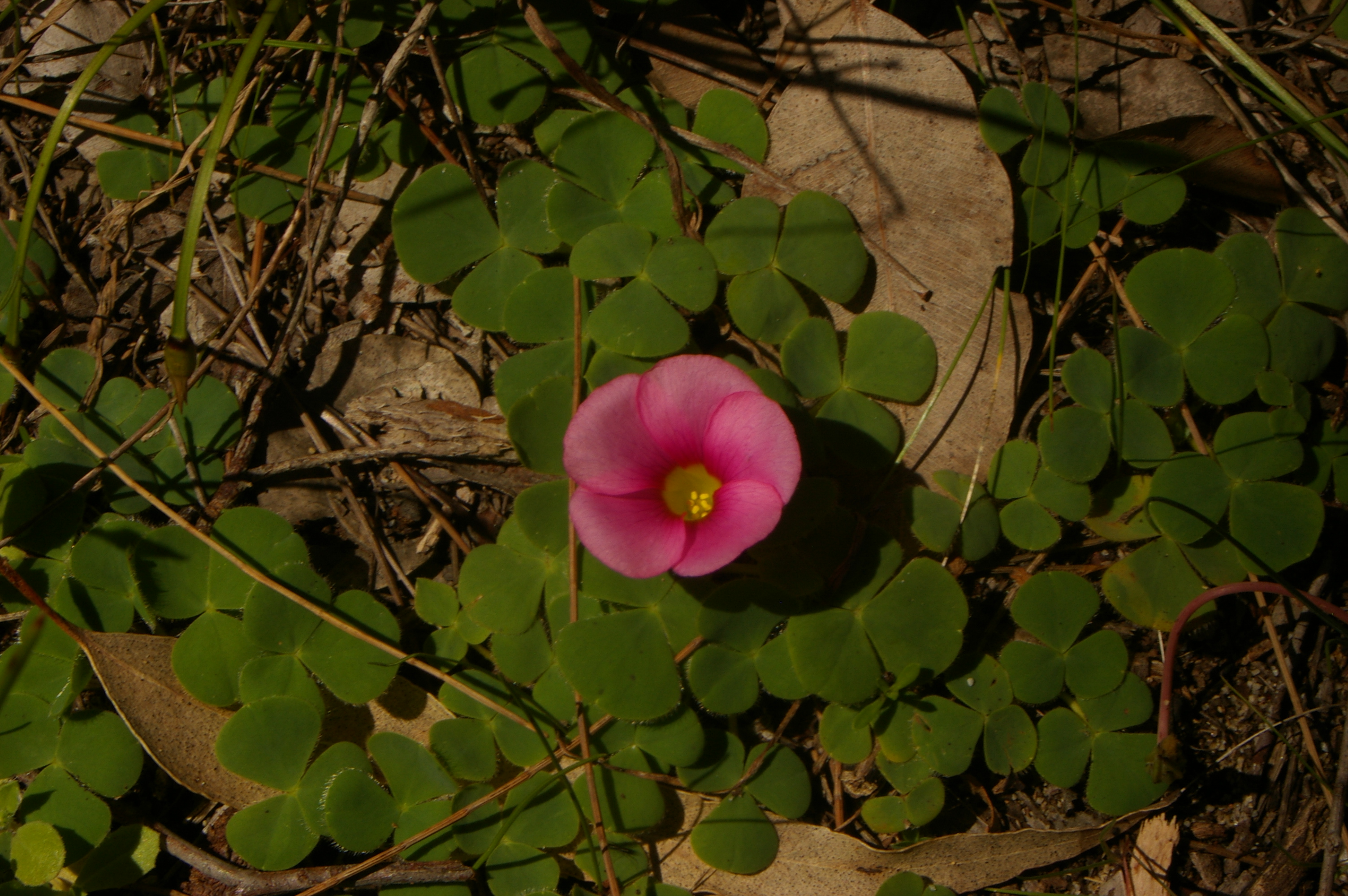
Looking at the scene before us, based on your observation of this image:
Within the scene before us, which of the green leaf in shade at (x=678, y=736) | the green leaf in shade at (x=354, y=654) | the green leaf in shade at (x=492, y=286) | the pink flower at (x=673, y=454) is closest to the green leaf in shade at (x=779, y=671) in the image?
the green leaf in shade at (x=678, y=736)

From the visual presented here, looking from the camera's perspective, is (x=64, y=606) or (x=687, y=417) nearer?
(x=687, y=417)

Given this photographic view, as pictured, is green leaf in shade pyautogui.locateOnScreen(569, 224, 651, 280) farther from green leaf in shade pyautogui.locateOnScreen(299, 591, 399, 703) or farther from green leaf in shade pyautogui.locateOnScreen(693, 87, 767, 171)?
green leaf in shade pyautogui.locateOnScreen(299, 591, 399, 703)

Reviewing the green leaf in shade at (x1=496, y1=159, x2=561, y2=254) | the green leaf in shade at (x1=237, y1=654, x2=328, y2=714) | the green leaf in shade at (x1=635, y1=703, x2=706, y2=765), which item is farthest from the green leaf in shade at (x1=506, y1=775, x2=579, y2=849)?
the green leaf in shade at (x1=496, y1=159, x2=561, y2=254)

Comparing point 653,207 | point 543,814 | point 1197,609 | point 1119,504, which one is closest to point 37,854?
point 543,814

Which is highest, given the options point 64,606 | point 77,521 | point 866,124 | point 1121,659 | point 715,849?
point 866,124

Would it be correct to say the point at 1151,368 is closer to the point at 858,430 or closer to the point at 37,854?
the point at 858,430

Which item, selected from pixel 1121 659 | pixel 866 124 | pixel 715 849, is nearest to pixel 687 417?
pixel 866 124

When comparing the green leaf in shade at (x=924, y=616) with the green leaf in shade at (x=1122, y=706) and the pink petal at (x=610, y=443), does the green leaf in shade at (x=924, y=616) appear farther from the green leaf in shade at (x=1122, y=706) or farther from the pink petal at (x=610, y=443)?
the pink petal at (x=610, y=443)

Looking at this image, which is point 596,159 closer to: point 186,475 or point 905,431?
point 905,431
